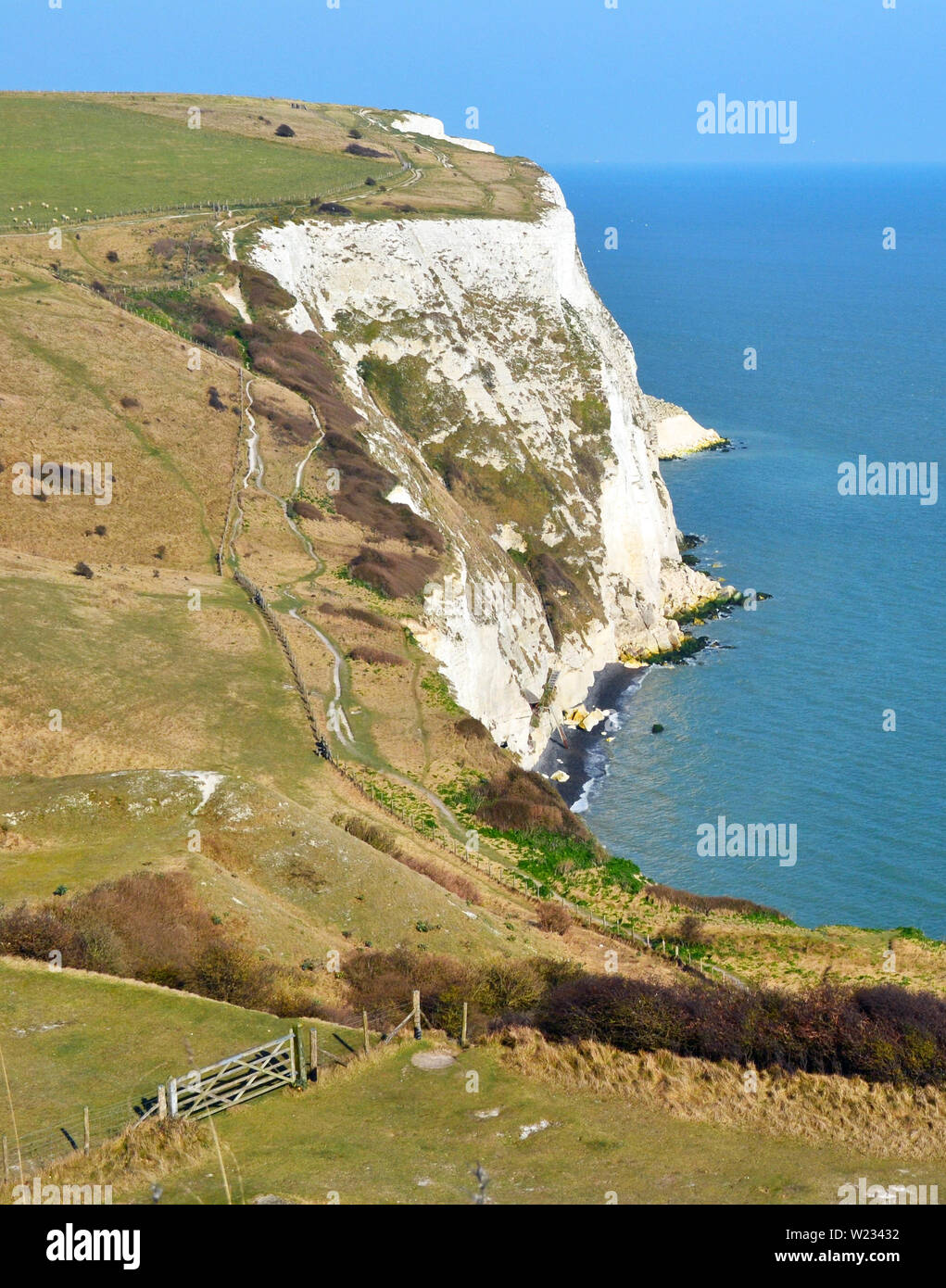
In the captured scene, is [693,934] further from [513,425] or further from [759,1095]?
[513,425]

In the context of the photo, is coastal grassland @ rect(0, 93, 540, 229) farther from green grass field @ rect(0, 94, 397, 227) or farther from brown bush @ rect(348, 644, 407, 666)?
brown bush @ rect(348, 644, 407, 666)

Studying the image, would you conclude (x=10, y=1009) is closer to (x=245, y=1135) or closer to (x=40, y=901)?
(x=40, y=901)

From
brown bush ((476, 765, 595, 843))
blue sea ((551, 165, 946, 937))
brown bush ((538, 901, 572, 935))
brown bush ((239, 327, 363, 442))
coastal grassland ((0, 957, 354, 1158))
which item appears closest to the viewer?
coastal grassland ((0, 957, 354, 1158))

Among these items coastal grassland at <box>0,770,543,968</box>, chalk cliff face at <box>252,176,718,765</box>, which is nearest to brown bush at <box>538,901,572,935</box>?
coastal grassland at <box>0,770,543,968</box>

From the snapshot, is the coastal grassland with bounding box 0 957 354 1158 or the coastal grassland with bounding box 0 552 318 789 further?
the coastal grassland with bounding box 0 552 318 789

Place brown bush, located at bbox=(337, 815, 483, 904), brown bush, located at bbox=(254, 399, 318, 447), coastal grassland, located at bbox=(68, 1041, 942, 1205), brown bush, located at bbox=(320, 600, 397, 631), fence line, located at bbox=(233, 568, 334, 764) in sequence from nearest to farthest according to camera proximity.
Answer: coastal grassland, located at bbox=(68, 1041, 942, 1205), brown bush, located at bbox=(337, 815, 483, 904), fence line, located at bbox=(233, 568, 334, 764), brown bush, located at bbox=(320, 600, 397, 631), brown bush, located at bbox=(254, 399, 318, 447)
